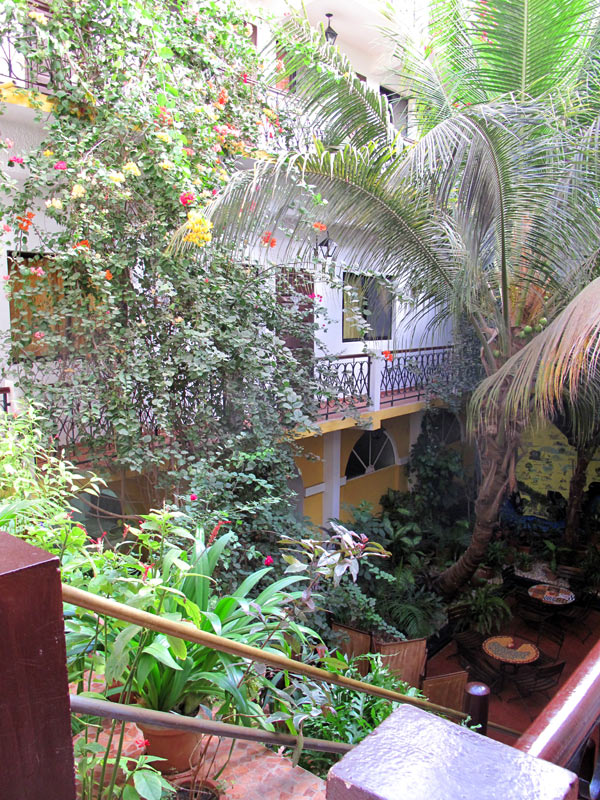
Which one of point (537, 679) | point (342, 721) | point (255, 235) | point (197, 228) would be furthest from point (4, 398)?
point (537, 679)

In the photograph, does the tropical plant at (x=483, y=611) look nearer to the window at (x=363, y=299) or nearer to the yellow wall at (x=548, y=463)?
the window at (x=363, y=299)

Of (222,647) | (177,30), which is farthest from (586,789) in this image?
(177,30)

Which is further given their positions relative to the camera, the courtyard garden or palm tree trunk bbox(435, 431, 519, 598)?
palm tree trunk bbox(435, 431, 519, 598)

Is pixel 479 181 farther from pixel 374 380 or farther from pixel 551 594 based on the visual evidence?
pixel 551 594

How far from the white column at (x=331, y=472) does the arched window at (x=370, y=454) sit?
943mm

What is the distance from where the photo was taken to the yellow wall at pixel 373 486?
11195mm

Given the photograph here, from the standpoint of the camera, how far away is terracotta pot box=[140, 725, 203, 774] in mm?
2131

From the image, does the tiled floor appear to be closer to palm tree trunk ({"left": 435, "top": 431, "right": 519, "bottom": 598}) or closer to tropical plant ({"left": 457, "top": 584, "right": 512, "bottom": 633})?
tropical plant ({"left": 457, "top": 584, "right": 512, "bottom": 633})

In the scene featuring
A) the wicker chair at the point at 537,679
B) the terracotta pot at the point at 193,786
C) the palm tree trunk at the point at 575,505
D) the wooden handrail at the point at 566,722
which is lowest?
the wicker chair at the point at 537,679

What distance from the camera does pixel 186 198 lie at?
4.66 meters

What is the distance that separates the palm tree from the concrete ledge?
3.58 metres

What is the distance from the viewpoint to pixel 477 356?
31.1 ft

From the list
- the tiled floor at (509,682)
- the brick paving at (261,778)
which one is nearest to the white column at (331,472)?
the tiled floor at (509,682)

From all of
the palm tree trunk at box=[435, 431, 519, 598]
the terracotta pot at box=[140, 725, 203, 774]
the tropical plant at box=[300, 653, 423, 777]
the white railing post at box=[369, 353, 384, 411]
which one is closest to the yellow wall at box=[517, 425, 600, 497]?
the white railing post at box=[369, 353, 384, 411]
